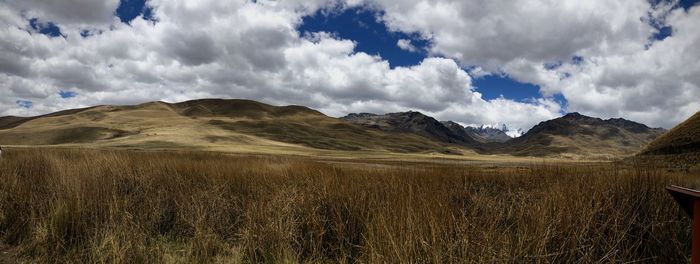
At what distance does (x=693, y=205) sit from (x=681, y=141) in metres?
20.6

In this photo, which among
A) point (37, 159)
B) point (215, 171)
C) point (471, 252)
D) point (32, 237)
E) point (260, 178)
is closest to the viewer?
point (471, 252)

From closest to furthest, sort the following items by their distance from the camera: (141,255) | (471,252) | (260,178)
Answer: (471,252) < (141,255) < (260,178)

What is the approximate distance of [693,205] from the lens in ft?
8.58

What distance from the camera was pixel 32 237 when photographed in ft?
19.9

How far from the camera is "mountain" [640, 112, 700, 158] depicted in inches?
715

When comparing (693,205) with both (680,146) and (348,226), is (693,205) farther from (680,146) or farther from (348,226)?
(680,146)

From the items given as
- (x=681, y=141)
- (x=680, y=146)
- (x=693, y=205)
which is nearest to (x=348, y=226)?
(x=693, y=205)

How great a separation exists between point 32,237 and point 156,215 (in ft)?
5.06

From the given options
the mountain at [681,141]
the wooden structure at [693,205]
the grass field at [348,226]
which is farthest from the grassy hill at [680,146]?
the wooden structure at [693,205]

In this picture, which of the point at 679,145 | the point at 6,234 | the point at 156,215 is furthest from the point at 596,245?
the point at 679,145

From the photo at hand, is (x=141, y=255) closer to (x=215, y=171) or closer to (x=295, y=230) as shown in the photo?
(x=295, y=230)

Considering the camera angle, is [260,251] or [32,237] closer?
[260,251]

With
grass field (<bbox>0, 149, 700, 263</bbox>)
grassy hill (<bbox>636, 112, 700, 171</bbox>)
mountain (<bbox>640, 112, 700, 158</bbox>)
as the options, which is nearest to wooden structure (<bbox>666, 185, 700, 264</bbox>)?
grass field (<bbox>0, 149, 700, 263</bbox>)

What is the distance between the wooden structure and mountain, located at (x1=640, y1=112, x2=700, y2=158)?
59.2ft
